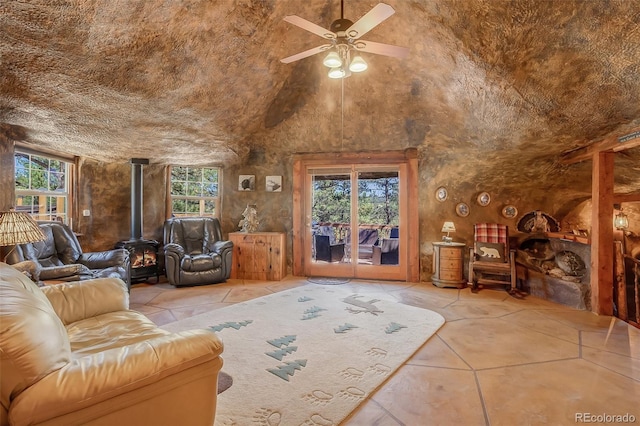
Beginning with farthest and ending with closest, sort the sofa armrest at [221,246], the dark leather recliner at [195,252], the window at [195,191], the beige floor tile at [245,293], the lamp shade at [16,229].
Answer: the window at [195,191]
the sofa armrest at [221,246]
the dark leather recliner at [195,252]
the beige floor tile at [245,293]
the lamp shade at [16,229]

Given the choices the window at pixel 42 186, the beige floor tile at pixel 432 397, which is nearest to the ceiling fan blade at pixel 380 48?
the beige floor tile at pixel 432 397

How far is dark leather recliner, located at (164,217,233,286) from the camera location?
4.59 meters

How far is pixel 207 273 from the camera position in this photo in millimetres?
4703

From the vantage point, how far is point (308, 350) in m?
2.53

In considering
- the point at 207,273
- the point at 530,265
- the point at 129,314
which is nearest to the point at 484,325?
the point at 530,265

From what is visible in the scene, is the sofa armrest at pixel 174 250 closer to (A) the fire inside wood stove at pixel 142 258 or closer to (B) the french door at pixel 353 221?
(A) the fire inside wood stove at pixel 142 258

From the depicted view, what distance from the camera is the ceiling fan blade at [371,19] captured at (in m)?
2.24

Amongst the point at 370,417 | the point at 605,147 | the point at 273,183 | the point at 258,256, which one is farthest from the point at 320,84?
the point at 370,417

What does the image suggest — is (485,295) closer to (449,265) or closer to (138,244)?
(449,265)

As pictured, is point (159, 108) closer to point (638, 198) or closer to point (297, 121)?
point (297, 121)

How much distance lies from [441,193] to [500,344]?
2.88 metres

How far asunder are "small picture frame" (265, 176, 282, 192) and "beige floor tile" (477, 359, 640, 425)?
4300 millimetres

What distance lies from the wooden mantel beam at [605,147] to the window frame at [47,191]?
23.3 ft

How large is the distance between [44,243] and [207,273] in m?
2.01
